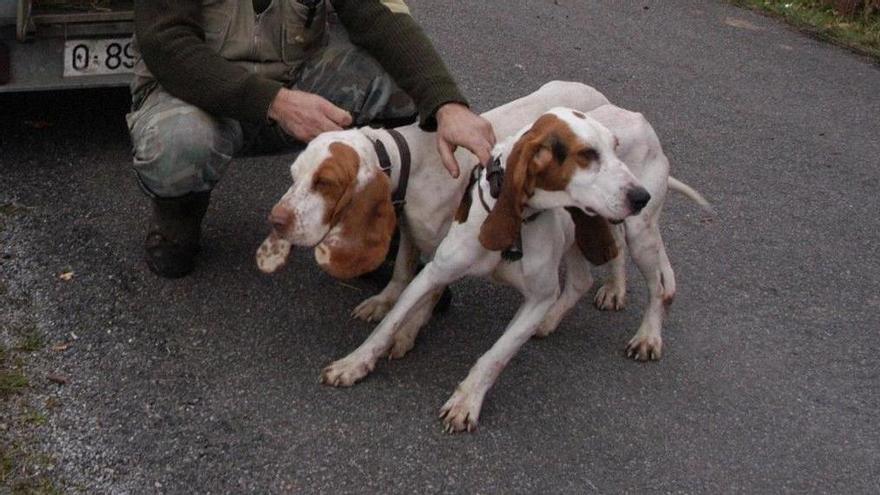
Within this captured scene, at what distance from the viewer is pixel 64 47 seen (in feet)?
14.9

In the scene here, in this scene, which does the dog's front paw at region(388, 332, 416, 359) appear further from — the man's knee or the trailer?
the trailer

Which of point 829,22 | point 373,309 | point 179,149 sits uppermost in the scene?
point 179,149

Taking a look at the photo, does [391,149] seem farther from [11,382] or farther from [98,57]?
[98,57]

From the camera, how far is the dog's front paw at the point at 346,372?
11.7 ft

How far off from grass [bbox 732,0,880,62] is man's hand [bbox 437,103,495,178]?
19.1 feet

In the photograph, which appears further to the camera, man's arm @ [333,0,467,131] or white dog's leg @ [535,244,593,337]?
white dog's leg @ [535,244,593,337]

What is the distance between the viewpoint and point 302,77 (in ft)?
13.7

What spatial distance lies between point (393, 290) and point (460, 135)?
702 millimetres

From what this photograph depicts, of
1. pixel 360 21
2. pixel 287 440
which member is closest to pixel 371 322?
pixel 287 440

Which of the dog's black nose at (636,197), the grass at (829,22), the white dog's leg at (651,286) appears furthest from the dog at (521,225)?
the grass at (829,22)

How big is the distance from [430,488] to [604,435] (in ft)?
2.14

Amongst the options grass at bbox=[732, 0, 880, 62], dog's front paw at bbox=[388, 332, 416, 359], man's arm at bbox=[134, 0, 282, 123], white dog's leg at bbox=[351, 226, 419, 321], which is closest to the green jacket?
man's arm at bbox=[134, 0, 282, 123]

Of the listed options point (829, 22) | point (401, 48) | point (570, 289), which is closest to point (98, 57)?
point (401, 48)

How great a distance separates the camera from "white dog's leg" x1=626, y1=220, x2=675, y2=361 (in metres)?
3.90
